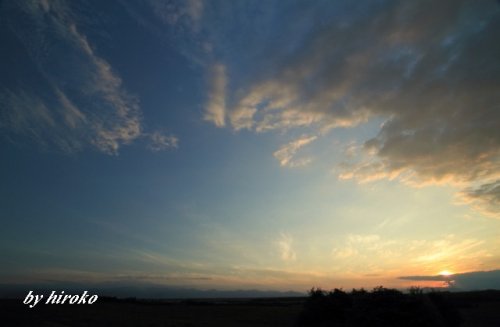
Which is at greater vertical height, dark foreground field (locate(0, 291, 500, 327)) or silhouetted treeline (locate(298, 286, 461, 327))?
dark foreground field (locate(0, 291, 500, 327))

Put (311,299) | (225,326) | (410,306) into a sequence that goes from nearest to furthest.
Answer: (410,306), (311,299), (225,326)

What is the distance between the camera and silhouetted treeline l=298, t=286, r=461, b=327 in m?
21.9

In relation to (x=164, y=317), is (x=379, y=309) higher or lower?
lower

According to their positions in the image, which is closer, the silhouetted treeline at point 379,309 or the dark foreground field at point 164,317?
the silhouetted treeline at point 379,309

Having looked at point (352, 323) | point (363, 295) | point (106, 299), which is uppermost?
point (106, 299)

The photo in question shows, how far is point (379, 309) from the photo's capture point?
2264 cm

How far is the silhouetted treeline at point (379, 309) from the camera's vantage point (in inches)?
861

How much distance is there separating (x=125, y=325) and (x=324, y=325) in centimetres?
1913

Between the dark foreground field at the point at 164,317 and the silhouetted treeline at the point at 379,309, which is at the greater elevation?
the dark foreground field at the point at 164,317

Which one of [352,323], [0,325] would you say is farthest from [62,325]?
[352,323]

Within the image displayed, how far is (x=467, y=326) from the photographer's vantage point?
111 feet

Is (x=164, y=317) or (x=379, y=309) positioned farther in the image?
(x=164, y=317)

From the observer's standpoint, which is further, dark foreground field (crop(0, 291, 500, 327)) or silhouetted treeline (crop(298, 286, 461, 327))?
dark foreground field (crop(0, 291, 500, 327))

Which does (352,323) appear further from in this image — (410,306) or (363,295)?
(410,306)
